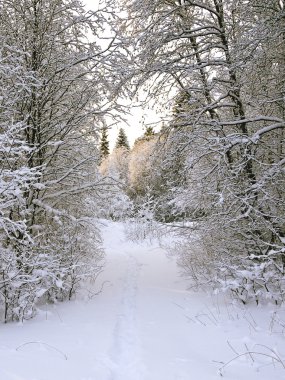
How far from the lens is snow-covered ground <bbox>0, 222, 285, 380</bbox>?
3.90 meters

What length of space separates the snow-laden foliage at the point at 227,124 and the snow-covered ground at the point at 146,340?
61 cm

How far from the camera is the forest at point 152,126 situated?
6.09 metres

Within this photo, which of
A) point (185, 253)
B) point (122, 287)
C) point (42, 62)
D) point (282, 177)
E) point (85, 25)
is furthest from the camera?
point (185, 253)

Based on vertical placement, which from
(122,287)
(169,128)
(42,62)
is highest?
(42,62)

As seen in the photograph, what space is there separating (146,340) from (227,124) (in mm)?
3771

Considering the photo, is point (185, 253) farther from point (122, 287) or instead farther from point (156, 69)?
point (156, 69)

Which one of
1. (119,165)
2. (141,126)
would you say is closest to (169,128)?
(141,126)

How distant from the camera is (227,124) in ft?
21.1

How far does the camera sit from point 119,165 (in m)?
48.6

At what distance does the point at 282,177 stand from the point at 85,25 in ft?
16.4

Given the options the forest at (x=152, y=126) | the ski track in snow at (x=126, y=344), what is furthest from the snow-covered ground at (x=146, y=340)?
the forest at (x=152, y=126)

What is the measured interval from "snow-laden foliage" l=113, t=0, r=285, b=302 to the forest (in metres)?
0.03

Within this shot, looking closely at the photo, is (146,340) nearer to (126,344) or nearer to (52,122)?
(126,344)

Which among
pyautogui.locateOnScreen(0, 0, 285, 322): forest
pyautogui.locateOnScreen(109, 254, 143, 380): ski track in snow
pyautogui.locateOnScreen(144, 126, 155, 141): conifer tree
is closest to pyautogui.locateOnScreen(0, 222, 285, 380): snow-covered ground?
pyautogui.locateOnScreen(109, 254, 143, 380): ski track in snow
